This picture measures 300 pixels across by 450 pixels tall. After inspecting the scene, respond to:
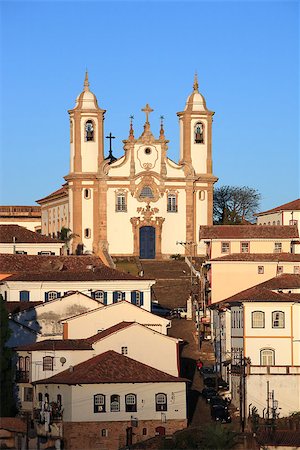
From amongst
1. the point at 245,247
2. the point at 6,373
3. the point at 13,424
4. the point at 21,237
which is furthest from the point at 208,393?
the point at 21,237

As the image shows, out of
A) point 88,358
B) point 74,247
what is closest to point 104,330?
point 88,358

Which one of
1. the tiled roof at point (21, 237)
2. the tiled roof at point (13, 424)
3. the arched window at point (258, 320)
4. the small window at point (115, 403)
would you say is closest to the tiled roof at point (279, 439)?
the small window at point (115, 403)

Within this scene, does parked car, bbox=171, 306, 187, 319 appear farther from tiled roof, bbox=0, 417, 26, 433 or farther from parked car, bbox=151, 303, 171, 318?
tiled roof, bbox=0, 417, 26, 433

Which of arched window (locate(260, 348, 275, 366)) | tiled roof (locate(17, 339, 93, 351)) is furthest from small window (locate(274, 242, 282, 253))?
tiled roof (locate(17, 339, 93, 351))

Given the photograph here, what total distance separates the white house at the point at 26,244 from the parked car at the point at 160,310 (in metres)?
13.9

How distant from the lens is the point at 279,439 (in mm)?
75188

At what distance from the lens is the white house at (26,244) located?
123 metres

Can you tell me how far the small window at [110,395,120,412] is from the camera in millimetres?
80875

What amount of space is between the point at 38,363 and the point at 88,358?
2.30 metres

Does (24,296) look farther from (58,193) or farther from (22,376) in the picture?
(58,193)

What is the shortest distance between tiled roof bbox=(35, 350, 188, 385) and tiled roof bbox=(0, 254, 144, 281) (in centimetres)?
1814

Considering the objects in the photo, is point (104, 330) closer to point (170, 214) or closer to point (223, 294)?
point (223, 294)

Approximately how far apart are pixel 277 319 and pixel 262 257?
21304 mm

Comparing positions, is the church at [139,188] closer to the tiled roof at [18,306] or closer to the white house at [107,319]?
the tiled roof at [18,306]
